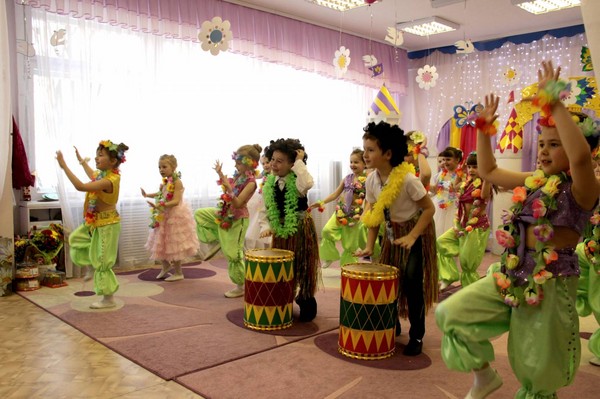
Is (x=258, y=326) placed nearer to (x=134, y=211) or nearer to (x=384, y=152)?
(x=384, y=152)

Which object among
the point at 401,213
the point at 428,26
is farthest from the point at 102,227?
the point at 428,26

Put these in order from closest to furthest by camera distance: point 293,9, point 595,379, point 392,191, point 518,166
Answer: point 595,379 < point 392,191 < point 293,9 < point 518,166

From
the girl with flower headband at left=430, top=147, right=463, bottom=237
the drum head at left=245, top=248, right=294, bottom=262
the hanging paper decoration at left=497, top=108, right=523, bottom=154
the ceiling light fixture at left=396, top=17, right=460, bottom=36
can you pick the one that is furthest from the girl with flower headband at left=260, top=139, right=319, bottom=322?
the hanging paper decoration at left=497, top=108, right=523, bottom=154

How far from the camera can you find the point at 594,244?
3.35 m

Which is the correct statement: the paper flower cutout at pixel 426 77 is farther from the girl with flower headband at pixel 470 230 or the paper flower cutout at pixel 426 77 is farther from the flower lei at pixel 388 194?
the flower lei at pixel 388 194

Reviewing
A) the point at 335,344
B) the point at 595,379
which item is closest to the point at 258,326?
the point at 335,344

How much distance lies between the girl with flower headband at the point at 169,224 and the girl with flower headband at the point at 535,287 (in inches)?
159

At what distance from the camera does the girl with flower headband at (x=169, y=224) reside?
5.91 meters

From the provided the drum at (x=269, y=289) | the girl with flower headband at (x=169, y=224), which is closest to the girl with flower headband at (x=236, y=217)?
the girl with flower headband at (x=169, y=224)

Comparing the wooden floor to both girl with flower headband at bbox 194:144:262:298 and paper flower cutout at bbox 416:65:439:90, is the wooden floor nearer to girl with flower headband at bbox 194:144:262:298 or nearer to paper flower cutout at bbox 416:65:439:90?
girl with flower headband at bbox 194:144:262:298

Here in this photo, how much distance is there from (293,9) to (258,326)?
509cm

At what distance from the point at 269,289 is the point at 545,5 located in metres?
5.52

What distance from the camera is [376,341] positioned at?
358 centimetres

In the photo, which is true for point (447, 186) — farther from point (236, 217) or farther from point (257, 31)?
point (257, 31)
